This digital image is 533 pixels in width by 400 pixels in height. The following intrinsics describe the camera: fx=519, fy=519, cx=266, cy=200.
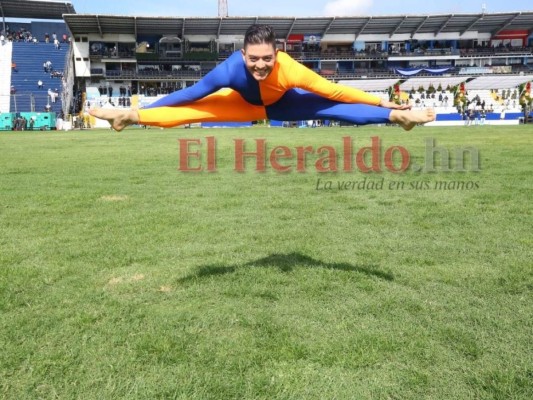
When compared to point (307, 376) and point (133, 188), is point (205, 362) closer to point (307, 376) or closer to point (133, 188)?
point (307, 376)

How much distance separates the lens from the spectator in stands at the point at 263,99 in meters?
3.99

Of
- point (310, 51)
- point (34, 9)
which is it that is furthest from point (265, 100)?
point (34, 9)

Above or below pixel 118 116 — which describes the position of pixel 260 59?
above

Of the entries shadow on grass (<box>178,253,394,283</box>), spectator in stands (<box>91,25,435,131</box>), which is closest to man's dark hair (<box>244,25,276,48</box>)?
spectator in stands (<box>91,25,435,131</box>)

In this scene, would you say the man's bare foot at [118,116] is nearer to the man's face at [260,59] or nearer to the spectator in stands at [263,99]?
the spectator in stands at [263,99]

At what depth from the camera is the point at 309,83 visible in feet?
13.1

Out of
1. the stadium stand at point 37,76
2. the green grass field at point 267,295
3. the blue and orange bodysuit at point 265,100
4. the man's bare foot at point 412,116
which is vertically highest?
the stadium stand at point 37,76

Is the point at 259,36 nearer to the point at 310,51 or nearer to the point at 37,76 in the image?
the point at 37,76

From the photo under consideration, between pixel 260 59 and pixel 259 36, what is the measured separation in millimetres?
171

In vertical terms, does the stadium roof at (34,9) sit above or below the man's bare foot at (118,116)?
above

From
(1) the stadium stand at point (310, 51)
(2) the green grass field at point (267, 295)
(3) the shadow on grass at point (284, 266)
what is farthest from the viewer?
(1) the stadium stand at point (310, 51)

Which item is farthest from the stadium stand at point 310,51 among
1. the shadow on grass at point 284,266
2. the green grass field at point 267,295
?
the shadow on grass at point 284,266

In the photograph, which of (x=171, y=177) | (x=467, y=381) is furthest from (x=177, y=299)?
(x=171, y=177)

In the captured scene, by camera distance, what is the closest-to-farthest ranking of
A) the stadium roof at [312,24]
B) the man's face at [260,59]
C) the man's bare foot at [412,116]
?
the man's face at [260,59] < the man's bare foot at [412,116] < the stadium roof at [312,24]
